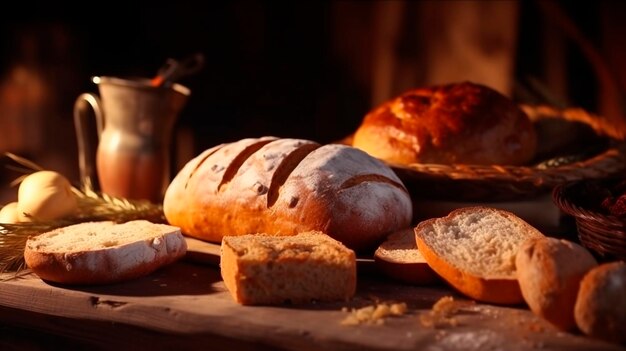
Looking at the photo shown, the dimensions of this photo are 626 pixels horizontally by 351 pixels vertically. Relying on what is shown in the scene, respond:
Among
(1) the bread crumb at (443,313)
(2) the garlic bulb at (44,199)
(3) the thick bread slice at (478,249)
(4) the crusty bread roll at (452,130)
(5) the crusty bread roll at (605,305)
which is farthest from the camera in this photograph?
(4) the crusty bread roll at (452,130)

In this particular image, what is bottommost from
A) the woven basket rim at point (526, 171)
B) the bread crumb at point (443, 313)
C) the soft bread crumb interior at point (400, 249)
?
the bread crumb at point (443, 313)

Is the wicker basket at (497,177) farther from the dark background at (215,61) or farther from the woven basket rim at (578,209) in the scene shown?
the dark background at (215,61)

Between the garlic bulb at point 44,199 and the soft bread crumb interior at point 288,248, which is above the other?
the soft bread crumb interior at point 288,248

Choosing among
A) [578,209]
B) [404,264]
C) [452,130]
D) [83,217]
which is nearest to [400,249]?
[404,264]

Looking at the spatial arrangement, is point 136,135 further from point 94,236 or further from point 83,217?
point 94,236

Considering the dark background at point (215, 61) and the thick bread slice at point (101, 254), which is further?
the dark background at point (215, 61)

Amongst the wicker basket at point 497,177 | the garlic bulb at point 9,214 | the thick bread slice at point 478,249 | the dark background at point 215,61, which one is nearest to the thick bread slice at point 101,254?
Answer: the garlic bulb at point 9,214

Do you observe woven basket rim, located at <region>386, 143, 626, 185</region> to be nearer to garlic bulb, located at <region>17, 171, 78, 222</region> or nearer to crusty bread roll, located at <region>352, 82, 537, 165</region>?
crusty bread roll, located at <region>352, 82, 537, 165</region>
